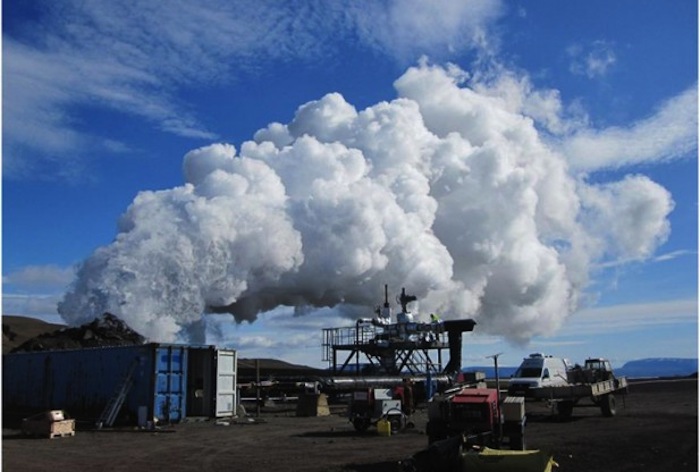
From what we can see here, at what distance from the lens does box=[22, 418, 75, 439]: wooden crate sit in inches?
831

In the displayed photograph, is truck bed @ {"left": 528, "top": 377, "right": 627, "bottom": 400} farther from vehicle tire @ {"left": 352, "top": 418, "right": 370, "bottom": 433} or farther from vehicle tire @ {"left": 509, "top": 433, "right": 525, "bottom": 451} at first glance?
vehicle tire @ {"left": 509, "top": 433, "right": 525, "bottom": 451}

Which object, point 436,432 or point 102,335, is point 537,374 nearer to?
point 436,432

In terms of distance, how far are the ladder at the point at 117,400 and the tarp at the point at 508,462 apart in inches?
661

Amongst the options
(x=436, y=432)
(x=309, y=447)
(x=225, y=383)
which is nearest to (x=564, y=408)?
(x=309, y=447)

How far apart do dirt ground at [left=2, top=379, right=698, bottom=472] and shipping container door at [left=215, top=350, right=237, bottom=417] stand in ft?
6.25

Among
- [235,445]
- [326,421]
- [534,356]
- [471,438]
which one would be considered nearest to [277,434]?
[235,445]

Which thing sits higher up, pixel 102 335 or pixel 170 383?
pixel 102 335

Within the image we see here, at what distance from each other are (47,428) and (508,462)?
15.4 m

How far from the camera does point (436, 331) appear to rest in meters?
53.5

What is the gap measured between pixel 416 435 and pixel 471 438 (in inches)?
280

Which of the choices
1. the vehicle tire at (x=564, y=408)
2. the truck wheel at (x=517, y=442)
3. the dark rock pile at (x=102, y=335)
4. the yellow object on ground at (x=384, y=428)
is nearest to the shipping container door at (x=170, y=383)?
the dark rock pile at (x=102, y=335)

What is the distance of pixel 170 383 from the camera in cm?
2644

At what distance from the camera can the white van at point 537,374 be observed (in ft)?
103

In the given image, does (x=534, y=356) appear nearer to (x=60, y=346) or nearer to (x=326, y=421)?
(x=326, y=421)
